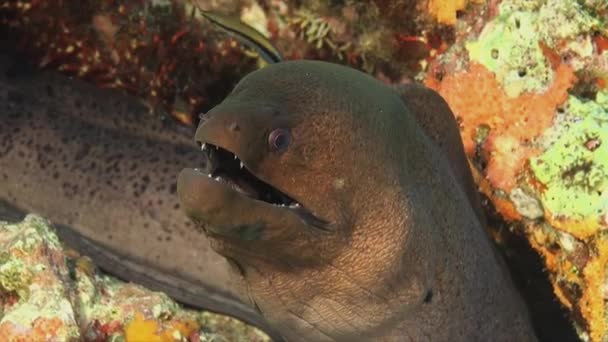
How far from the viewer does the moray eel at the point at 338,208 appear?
212 centimetres

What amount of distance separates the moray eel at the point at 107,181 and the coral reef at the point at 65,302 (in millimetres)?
1104

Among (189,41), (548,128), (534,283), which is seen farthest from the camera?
(189,41)

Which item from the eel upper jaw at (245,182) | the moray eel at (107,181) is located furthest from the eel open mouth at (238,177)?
the moray eel at (107,181)

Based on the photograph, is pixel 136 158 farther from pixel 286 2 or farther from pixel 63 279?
pixel 63 279

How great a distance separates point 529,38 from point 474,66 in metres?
0.30

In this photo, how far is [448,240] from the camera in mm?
2824

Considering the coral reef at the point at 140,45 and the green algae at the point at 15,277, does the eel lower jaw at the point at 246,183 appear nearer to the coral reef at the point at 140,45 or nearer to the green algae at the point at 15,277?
the green algae at the point at 15,277

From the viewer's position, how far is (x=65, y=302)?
7.93 ft

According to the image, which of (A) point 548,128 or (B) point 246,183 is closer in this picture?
(B) point 246,183

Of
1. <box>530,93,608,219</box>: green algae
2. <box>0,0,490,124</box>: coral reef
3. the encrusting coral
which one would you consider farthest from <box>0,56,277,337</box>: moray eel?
<box>530,93,608,219</box>: green algae

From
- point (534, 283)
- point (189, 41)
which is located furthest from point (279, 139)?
point (534, 283)

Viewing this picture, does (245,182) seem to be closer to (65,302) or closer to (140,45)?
(65,302)

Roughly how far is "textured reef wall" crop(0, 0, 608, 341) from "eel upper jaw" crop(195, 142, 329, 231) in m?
1.45

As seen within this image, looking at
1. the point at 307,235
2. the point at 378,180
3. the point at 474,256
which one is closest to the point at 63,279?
the point at 307,235
